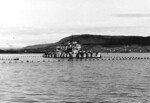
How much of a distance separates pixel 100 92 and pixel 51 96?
25.8ft

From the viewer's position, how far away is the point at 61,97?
4591 centimetres

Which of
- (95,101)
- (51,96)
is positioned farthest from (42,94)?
(95,101)

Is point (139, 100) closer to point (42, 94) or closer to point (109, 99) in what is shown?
point (109, 99)

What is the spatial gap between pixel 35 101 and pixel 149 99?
13496mm

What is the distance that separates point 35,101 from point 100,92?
459 inches

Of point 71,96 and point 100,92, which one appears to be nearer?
point 71,96

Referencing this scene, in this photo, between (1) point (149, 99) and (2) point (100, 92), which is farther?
(2) point (100, 92)

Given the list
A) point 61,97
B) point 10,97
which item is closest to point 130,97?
point 61,97

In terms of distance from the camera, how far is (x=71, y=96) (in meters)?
47.1

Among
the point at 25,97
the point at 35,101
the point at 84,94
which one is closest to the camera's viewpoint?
the point at 35,101

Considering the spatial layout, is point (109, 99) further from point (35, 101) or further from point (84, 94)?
point (35, 101)

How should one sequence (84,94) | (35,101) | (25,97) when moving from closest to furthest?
1. (35,101)
2. (25,97)
3. (84,94)

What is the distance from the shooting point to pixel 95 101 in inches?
1679

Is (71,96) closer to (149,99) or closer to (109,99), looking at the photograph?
(109,99)
